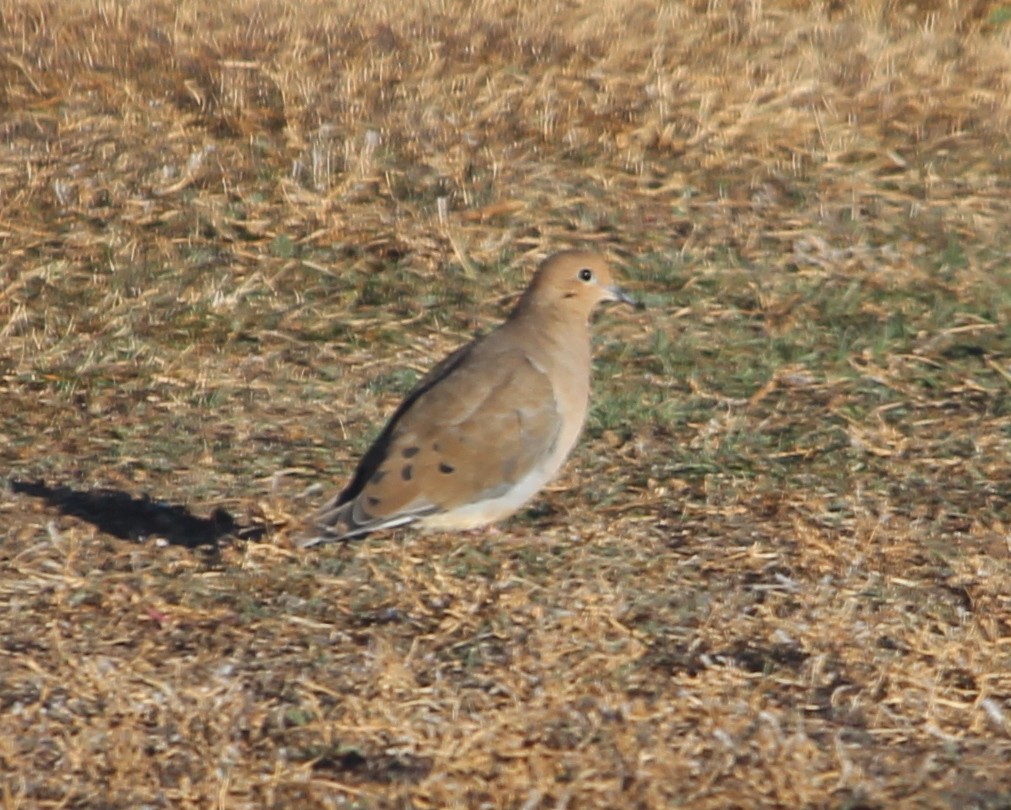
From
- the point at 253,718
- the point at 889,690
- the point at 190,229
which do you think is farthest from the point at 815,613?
the point at 190,229

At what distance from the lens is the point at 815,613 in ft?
15.6

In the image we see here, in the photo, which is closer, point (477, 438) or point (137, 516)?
point (477, 438)

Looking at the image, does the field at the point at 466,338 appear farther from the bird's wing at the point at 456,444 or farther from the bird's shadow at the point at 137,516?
the bird's wing at the point at 456,444

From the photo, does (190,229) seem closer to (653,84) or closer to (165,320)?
(165,320)

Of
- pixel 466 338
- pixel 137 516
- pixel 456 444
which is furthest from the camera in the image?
pixel 466 338

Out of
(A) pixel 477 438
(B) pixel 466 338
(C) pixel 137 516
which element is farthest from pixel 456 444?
(B) pixel 466 338

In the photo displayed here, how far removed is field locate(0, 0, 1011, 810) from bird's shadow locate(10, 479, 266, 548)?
0.02 meters

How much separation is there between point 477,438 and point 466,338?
1.50 meters

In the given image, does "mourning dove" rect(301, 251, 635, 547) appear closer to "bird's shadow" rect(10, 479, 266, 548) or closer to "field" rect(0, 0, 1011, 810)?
"field" rect(0, 0, 1011, 810)

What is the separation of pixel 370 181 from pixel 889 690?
11.7ft

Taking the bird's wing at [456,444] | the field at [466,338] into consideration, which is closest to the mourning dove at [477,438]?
the bird's wing at [456,444]

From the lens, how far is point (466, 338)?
6605 millimetres

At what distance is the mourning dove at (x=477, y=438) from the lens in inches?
193

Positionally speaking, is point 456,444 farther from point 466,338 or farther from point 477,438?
point 466,338
